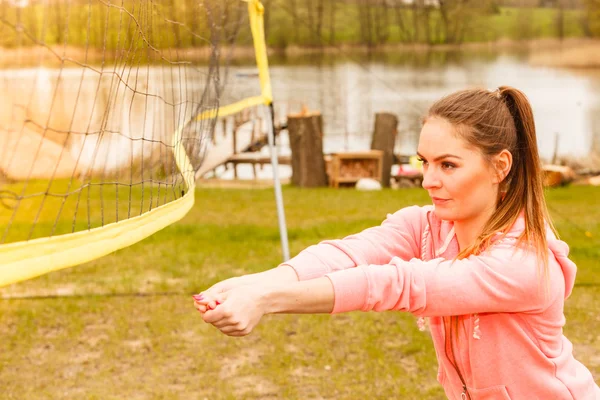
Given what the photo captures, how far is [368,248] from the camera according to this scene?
78.8 inches

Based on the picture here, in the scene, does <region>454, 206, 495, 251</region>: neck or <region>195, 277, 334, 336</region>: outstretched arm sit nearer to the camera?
<region>195, 277, 334, 336</region>: outstretched arm

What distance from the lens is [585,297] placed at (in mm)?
4961

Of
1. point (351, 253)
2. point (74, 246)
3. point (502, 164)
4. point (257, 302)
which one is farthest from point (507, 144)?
point (74, 246)

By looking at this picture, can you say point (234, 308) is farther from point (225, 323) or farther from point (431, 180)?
point (431, 180)

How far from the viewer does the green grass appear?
A: 366cm

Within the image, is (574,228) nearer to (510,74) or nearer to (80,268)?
(80,268)

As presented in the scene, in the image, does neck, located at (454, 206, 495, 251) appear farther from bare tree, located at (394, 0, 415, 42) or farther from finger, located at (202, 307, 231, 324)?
bare tree, located at (394, 0, 415, 42)

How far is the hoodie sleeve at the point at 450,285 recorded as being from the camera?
1681mm

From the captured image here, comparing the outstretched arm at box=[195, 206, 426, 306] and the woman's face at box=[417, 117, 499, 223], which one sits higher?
the woman's face at box=[417, 117, 499, 223]

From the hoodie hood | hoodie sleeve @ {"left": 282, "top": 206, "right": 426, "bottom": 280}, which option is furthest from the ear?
hoodie sleeve @ {"left": 282, "top": 206, "right": 426, "bottom": 280}

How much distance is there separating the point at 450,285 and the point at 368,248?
0.99 ft

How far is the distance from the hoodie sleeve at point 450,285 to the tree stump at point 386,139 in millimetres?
12428

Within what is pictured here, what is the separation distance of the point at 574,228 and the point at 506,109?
577 cm

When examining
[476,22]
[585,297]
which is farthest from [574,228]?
[476,22]
